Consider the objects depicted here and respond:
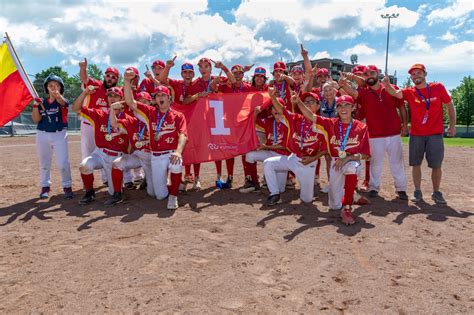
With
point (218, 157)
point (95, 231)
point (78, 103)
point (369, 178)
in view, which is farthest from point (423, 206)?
point (78, 103)

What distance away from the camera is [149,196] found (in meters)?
6.92

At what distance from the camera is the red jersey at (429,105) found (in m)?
6.29

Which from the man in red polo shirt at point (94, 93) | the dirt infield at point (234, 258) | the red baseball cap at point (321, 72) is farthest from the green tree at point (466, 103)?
the man in red polo shirt at point (94, 93)

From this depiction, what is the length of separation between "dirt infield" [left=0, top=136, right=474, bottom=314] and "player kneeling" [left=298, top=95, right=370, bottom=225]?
0.59 meters

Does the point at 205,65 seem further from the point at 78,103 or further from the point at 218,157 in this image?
the point at 78,103

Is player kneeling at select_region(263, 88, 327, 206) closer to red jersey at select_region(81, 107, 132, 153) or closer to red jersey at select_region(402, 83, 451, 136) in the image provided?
red jersey at select_region(402, 83, 451, 136)

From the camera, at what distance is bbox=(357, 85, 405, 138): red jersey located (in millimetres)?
6562

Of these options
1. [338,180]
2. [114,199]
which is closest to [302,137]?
[338,180]

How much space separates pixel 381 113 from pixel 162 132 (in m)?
3.99

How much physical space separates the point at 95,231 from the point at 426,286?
4.03m

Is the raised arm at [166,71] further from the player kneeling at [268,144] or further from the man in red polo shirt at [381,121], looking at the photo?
the man in red polo shirt at [381,121]

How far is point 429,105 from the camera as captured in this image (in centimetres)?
628

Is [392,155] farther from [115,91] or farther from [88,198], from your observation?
[88,198]

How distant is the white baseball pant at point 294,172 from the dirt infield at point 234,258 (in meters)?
0.29
